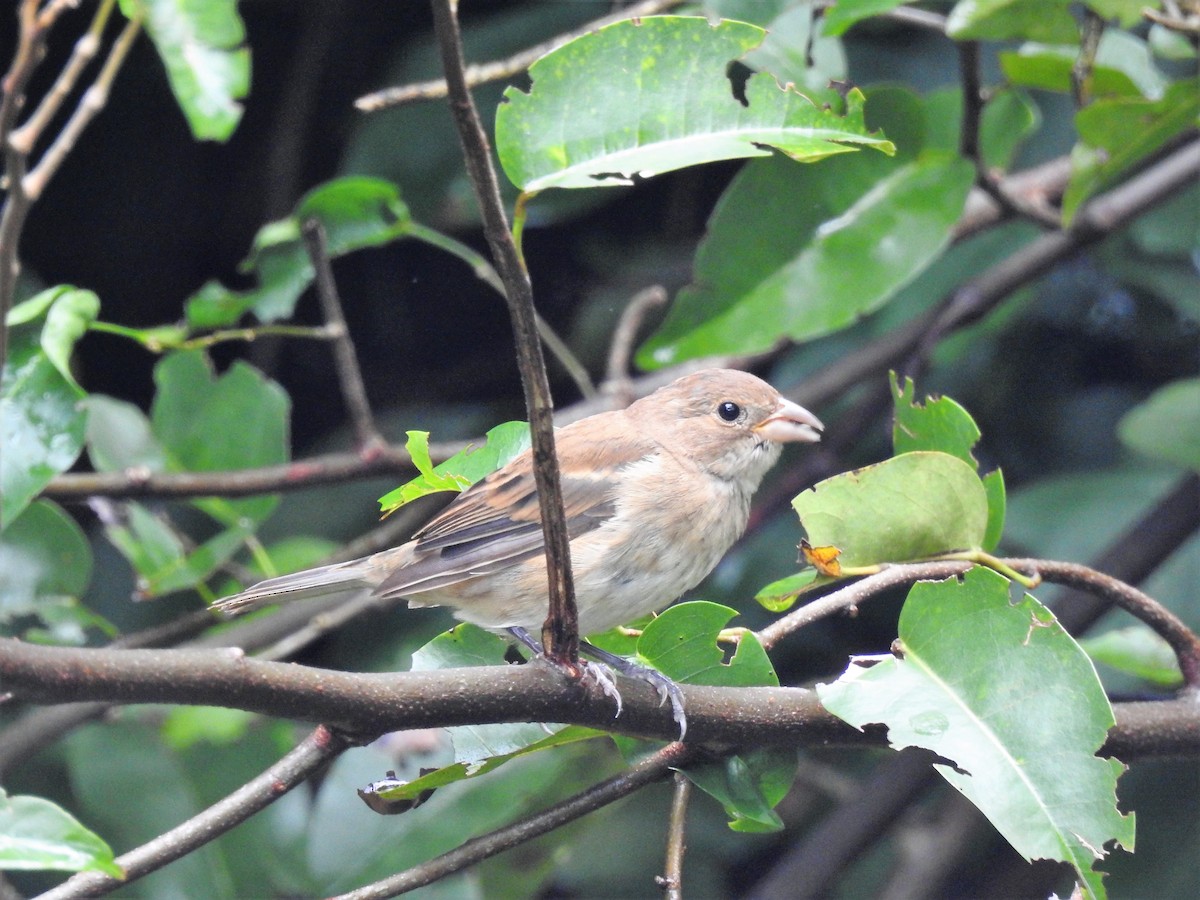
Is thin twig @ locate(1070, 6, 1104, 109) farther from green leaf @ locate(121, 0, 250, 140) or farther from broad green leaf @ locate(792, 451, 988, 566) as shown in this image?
green leaf @ locate(121, 0, 250, 140)

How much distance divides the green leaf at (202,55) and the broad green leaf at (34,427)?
2.25 feet

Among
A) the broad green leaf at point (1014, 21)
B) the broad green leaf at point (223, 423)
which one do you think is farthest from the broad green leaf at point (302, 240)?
the broad green leaf at point (1014, 21)

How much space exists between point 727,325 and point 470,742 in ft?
5.03

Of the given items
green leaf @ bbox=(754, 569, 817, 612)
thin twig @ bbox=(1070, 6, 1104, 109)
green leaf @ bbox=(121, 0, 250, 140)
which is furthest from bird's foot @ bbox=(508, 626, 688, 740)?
thin twig @ bbox=(1070, 6, 1104, 109)

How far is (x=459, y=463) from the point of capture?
1.91m

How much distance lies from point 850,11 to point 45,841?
2.42 m

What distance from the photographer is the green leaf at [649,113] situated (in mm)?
1715

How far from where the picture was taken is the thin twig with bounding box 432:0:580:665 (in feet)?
4.17

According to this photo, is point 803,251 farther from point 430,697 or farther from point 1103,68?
point 430,697

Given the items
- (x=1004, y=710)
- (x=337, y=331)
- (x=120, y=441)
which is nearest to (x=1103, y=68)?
(x=1004, y=710)

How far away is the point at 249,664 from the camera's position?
1590 millimetres

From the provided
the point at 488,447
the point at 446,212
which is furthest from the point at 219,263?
the point at 488,447

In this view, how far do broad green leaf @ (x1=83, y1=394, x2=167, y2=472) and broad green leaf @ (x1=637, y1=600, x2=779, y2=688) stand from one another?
1858 mm

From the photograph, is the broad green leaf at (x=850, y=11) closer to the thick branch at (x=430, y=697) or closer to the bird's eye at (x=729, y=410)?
the bird's eye at (x=729, y=410)
